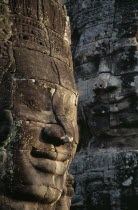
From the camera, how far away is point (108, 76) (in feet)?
25.5

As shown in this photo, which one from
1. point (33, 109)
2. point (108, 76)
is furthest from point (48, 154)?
point (108, 76)

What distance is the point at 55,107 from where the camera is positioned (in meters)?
3.87

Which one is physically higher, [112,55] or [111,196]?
[112,55]

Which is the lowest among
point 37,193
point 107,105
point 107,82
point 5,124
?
point 37,193

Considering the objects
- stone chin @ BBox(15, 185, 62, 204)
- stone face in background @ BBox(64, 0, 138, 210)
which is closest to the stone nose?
stone face in background @ BBox(64, 0, 138, 210)

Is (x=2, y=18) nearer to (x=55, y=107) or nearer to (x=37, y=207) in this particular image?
(x=55, y=107)

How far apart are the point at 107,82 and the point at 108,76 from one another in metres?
0.11

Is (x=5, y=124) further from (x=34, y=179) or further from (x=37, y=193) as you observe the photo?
(x=37, y=193)

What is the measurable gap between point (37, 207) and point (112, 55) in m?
4.75

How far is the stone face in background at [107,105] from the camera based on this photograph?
23.9 feet

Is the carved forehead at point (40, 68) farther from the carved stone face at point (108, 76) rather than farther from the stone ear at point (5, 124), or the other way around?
the carved stone face at point (108, 76)

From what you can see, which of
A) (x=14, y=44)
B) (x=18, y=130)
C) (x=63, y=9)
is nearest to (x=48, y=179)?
(x=18, y=130)

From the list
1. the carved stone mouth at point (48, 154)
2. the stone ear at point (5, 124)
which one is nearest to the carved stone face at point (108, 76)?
the carved stone mouth at point (48, 154)

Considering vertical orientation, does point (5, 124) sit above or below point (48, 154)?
above
